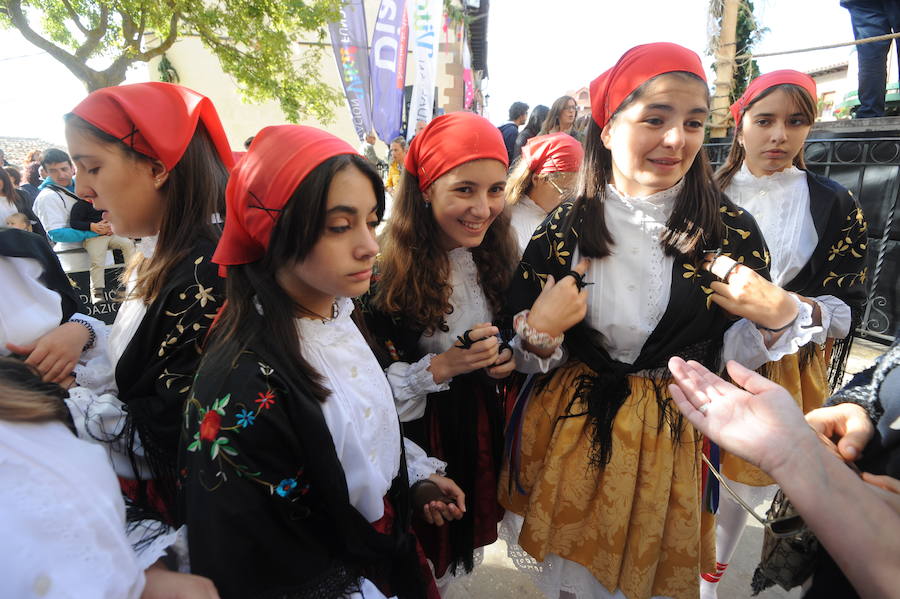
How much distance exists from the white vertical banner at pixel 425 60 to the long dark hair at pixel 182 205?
5077 mm

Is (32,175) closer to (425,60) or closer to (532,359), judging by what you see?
(425,60)

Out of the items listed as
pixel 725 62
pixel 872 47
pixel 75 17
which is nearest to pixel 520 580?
pixel 725 62

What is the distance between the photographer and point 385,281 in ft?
5.85

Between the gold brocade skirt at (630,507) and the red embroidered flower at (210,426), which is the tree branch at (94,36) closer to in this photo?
the red embroidered flower at (210,426)

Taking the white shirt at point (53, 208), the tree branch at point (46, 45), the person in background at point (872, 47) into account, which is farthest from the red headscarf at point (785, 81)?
the tree branch at point (46, 45)

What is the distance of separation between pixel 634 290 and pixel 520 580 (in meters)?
1.69

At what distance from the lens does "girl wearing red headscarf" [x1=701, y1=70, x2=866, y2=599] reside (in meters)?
2.01

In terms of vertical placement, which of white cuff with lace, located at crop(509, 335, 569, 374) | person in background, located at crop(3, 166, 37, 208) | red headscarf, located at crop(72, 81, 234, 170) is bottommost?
white cuff with lace, located at crop(509, 335, 569, 374)

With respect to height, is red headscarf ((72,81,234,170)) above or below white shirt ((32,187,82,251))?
above

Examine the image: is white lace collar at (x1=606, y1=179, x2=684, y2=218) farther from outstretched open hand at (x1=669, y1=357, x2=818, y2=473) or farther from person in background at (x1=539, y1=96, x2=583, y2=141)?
person in background at (x1=539, y1=96, x2=583, y2=141)

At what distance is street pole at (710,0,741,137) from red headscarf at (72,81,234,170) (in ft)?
15.7

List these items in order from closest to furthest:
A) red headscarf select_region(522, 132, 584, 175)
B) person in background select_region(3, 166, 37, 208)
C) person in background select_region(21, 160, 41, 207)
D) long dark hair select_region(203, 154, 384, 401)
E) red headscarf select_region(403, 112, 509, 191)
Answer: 1. long dark hair select_region(203, 154, 384, 401)
2. red headscarf select_region(403, 112, 509, 191)
3. red headscarf select_region(522, 132, 584, 175)
4. person in background select_region(3, 166, 37, 208)
5. person in background select_region(21, 160, 41, 207)

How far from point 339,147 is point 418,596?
131 cm

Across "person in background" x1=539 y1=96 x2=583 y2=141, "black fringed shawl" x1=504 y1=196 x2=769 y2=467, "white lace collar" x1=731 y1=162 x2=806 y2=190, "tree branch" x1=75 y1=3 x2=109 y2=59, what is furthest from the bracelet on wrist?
"tree branch" x1=75 y1=3 x2=109 y2=59
